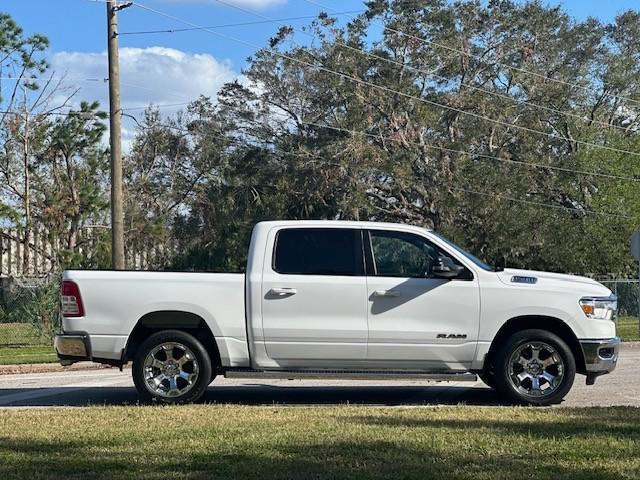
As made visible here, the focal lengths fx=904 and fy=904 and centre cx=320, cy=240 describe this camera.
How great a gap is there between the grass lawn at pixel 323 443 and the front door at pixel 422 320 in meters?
0.74

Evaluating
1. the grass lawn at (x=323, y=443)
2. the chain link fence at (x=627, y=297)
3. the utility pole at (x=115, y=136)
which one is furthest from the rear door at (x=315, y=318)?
the chain link fence at (x=627, y=297)

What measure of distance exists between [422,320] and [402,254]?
2.57ft

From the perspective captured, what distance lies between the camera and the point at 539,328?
9977 millimetres

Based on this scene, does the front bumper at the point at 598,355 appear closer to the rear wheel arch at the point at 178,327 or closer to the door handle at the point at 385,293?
the door handle at the point at 385,293

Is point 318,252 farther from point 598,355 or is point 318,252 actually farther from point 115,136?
point 115,136

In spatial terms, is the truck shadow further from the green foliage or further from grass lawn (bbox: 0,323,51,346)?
the green foliage

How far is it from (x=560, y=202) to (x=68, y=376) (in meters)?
34.3

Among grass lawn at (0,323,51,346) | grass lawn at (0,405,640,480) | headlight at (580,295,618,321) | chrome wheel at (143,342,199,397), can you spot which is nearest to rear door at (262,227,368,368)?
grass lawn at (0,405,640,480)

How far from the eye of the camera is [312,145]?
42844 mm

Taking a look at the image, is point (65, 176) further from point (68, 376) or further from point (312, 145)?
point (68, 376)

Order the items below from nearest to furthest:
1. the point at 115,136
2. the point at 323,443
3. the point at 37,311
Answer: the point at 323,443, the point at 115,136, the point at 37,311

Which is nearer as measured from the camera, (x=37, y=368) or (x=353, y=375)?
(x=353, y=375)

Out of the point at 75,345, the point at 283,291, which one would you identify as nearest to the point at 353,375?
the point at 283,291

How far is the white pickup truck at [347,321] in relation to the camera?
383 inches
